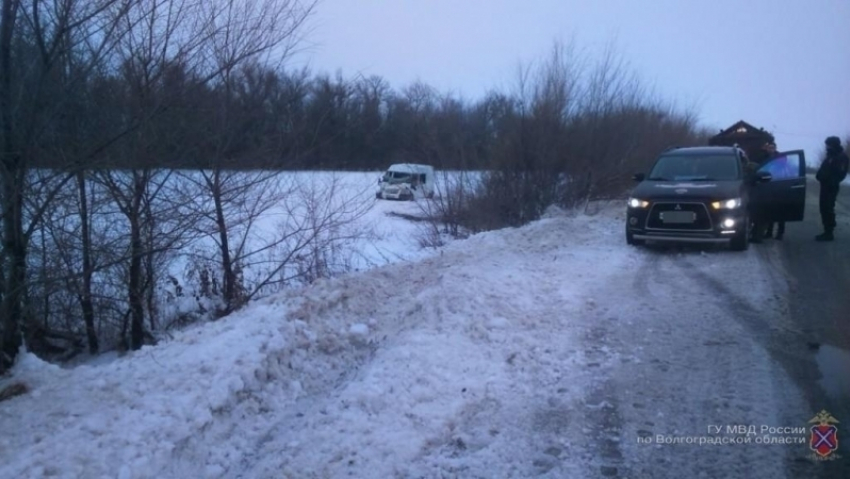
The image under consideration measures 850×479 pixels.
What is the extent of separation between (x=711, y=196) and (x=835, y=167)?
274 centimetres

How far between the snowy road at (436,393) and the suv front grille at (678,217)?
12.3 ft

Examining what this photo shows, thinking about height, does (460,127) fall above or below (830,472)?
above

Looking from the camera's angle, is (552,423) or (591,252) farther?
(591,252)

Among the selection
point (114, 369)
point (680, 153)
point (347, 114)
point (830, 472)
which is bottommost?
point (830, 472)

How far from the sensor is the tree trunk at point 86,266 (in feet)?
21.6

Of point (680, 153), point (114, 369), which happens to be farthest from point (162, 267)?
point (680, 153)

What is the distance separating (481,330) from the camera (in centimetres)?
661

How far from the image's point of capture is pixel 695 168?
13.2 metres

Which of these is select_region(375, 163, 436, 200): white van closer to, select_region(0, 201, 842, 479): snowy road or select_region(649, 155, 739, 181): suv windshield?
select_region(649, 155, 739, 181): suv windshield

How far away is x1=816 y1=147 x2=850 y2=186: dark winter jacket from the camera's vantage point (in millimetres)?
12719

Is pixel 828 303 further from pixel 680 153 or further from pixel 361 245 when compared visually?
pixel 361 245

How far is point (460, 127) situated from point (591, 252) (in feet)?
27.9

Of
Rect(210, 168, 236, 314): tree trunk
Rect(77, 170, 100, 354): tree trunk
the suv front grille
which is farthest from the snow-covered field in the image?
the suv front grille

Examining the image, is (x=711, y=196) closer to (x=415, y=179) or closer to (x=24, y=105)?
(x=415, y=179)
